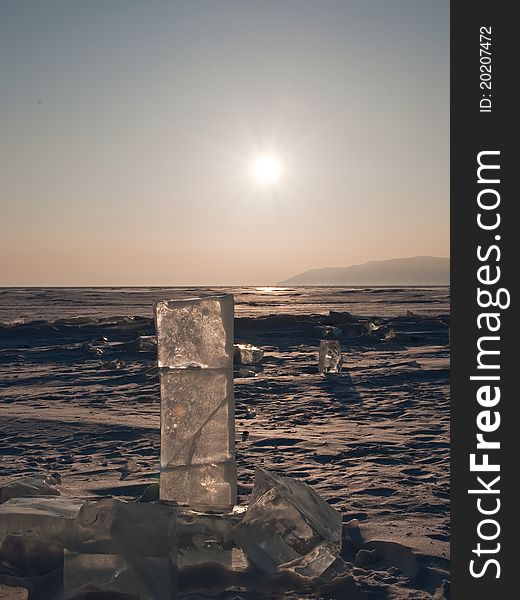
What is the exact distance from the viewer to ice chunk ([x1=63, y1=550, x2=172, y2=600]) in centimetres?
280

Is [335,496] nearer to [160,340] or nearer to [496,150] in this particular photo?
[160,340]

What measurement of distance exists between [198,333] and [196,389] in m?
0.30

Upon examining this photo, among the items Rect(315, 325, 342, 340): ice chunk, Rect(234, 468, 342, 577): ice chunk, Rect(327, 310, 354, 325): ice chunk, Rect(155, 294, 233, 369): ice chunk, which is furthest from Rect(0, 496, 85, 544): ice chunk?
Rect(327, 310, 354, 325): ice chunk

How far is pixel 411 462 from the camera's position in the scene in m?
4.90

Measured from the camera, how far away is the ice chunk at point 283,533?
314cm

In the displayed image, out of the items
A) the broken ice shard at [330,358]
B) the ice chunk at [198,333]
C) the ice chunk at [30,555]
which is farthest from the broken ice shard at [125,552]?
the broken ice shard at [330,358]

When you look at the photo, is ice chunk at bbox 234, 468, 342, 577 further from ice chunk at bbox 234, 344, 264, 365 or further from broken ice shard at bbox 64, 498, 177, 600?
ice chunk at bbox 234, 344, 264, 365

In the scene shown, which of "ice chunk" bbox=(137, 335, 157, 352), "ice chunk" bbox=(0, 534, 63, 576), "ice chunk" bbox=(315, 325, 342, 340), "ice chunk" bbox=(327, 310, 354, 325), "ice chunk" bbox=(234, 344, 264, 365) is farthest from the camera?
"ice chunk" bbox=(327, 310, 354, 325)

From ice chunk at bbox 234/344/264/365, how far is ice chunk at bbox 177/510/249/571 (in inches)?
289

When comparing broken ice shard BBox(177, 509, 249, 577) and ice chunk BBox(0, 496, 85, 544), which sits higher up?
ice chunk BBox(0, 496, 85, 544)

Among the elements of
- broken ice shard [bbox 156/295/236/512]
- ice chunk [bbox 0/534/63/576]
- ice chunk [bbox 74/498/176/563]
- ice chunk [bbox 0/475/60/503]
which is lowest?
ice chunk [bbox 0/534/63/576]

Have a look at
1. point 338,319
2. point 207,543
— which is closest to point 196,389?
point 207,543

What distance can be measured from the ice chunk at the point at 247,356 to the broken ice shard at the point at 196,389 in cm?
691

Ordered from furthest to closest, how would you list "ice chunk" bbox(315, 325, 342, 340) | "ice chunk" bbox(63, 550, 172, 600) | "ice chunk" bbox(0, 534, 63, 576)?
"ice chunk" bbox(315, 325, 342, 340), "ice chunk" bbox(0, 534, 63, 576), "ice chunk" bbox(63, 550, 172, 600)
